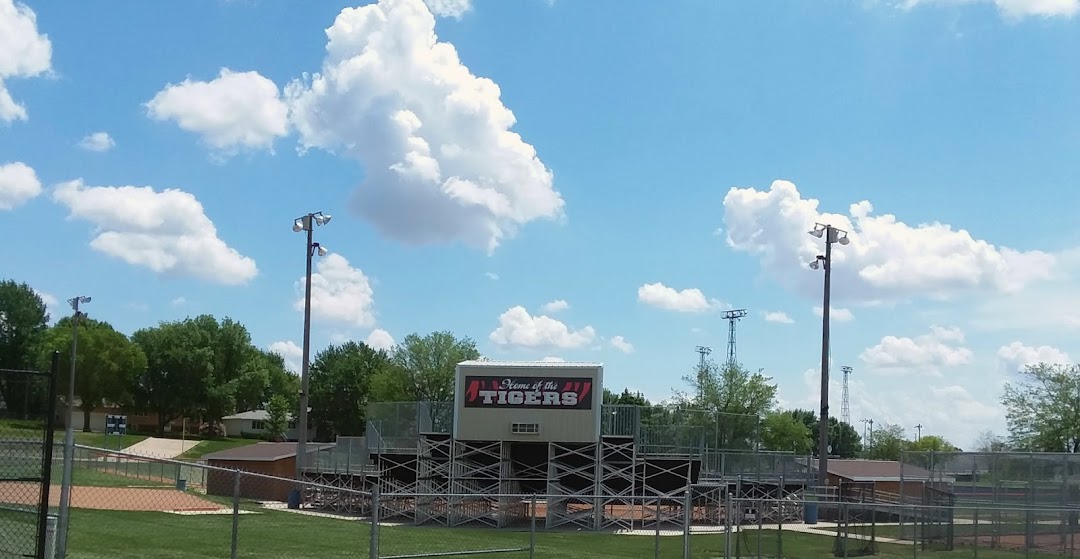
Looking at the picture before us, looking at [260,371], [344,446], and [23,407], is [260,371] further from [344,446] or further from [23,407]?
[23,407]

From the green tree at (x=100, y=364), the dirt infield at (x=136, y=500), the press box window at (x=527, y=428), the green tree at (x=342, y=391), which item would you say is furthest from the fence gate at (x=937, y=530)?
the green tree at (x=100, y=364)

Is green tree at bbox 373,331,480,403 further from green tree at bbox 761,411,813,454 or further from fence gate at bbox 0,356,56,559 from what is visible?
fence gate at bbox 0,356,56,559

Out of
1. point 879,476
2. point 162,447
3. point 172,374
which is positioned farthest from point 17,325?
point 879,476

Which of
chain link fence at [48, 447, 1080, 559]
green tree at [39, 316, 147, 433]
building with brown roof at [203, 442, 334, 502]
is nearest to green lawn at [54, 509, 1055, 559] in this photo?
chain link fence at [48, 447, 1080, 559]

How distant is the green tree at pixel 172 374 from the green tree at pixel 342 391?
1179 cm

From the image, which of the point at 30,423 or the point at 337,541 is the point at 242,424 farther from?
the point at 30,423

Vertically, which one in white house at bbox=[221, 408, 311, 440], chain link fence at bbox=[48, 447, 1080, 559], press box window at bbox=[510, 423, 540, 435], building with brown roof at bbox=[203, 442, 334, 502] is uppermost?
press box window at bbox=[510, 423, 540, 435]

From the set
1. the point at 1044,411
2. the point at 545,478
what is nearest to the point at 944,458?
the point at 545,478

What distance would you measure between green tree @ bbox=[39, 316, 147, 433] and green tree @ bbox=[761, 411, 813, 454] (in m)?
62.0

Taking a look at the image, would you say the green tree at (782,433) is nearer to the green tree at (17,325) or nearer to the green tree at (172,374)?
the green tree at (172,374)

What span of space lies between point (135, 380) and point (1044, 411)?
85.2 meters

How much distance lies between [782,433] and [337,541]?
81548mm

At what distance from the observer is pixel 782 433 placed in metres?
99.9

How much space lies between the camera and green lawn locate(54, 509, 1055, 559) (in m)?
19.6
